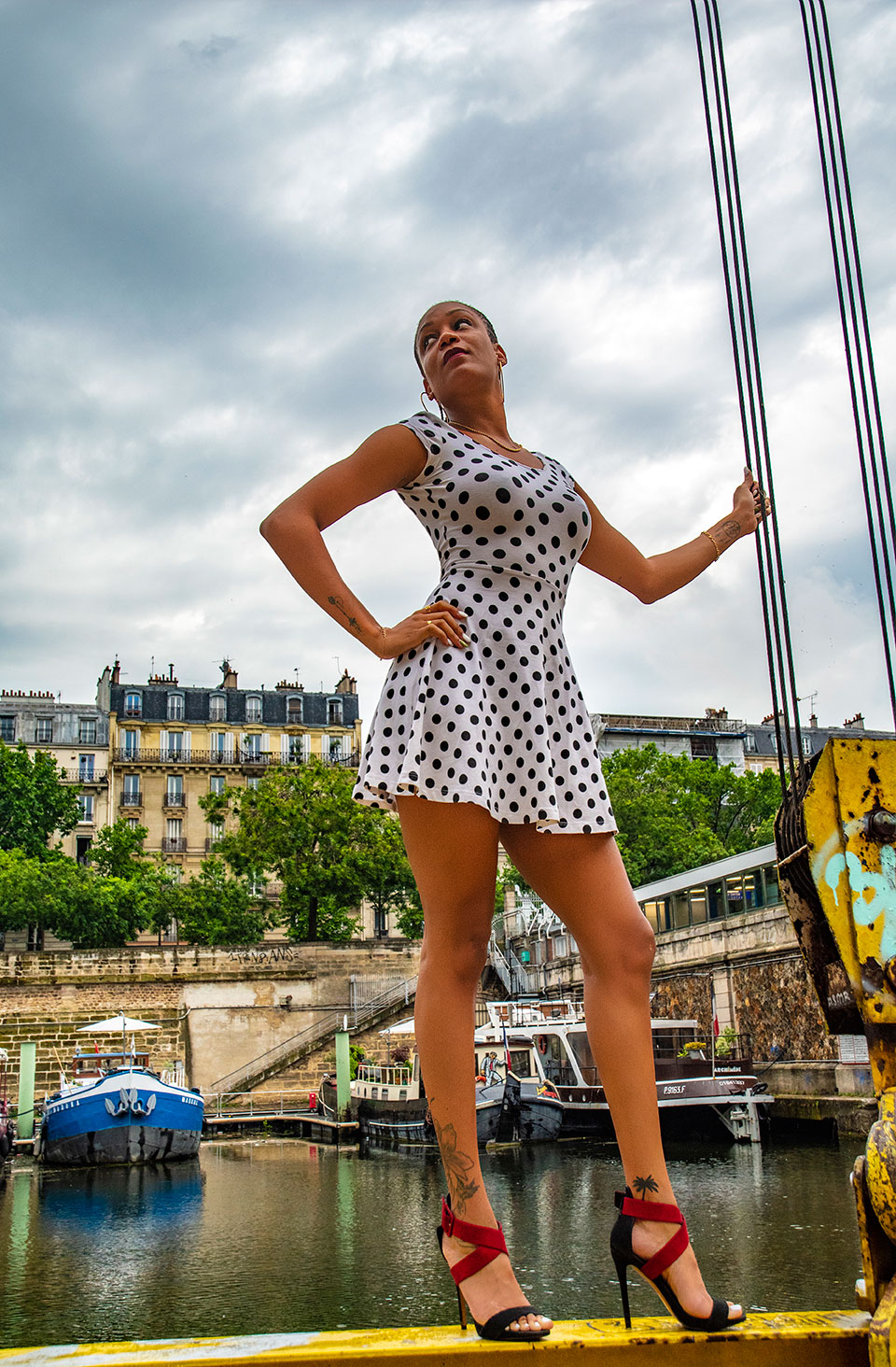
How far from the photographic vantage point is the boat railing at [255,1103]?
26.8m

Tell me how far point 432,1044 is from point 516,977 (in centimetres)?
3755

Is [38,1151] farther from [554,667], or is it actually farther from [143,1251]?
[554,667]

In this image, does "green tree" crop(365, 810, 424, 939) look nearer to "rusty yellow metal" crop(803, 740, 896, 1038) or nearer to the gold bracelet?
the gold bracelet

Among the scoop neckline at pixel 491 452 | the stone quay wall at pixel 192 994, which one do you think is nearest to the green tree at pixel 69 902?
the stone quay wall at pixel 192 994

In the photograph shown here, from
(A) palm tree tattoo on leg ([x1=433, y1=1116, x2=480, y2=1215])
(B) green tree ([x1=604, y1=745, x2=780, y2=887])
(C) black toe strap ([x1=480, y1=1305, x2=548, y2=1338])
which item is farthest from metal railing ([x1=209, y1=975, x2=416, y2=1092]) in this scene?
(C) black toe strap ([x1=480, y1=1305, x2=548, y2=1338])

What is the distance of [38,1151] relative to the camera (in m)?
20.0

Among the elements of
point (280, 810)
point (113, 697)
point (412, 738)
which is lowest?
point (412, 738)

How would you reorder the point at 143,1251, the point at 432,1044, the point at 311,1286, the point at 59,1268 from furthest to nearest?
the point at 143,1251 < the point at 59,1268 < the point at 311,1286 < the point at 432,1044

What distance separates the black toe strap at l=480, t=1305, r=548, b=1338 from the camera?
1.68m

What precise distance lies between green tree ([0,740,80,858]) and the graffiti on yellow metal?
1624 inches

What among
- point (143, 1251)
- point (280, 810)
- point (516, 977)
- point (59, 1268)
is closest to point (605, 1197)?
point (143, 1251)

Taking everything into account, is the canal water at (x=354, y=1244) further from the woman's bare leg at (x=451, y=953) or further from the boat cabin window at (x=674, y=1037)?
the boat cabin window at (x=674, y=1037)

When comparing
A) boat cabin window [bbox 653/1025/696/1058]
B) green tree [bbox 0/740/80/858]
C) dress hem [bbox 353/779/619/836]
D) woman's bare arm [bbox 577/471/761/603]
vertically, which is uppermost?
green tree [bbox 0/740/80/858]

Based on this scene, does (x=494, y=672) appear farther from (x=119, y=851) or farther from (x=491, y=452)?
(x=119, y=851)
